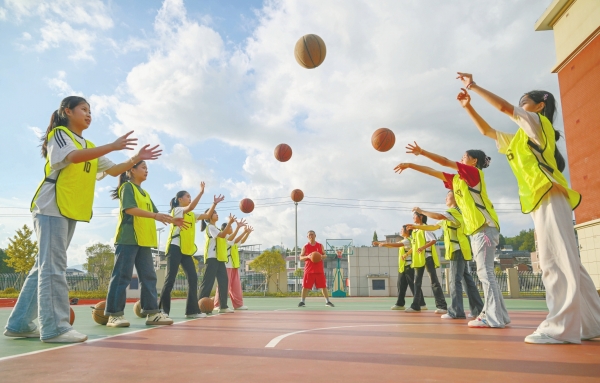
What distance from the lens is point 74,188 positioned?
4648mm

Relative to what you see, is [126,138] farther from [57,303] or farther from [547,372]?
[547,372]

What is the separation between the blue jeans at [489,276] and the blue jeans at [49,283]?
465 centimetres

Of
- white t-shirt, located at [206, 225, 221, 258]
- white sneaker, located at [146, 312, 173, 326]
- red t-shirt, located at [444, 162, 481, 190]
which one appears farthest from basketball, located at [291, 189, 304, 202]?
red t-shirt, located at [444, 162, 481, 190]

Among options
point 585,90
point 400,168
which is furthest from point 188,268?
point 585,90

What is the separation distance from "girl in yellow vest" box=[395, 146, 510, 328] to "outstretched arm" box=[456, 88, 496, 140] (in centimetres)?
96

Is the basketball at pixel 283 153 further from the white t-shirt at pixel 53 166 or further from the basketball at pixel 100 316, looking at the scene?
the white t-shirt at pixel 53 166

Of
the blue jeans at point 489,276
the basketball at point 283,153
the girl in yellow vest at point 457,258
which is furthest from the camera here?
the basketball at point 283,153

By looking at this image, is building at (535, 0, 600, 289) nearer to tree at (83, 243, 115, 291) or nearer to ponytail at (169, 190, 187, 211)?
ponytail at (169, 190, 187, 211)

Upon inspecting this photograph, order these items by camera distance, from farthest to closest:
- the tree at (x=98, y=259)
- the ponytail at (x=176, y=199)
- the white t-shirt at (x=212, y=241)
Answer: the tree at (x=98, y=259) → the white t-shirt at (x=212, y=241) → the ponytail at (x=176, y=199)

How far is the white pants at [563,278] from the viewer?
12.7 ft

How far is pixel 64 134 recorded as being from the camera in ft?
15.1

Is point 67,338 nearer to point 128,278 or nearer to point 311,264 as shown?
point 128,278

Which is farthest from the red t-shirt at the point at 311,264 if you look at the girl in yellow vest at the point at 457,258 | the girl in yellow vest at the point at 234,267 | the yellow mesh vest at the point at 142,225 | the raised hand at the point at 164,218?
the raised hand at the point at 164,218

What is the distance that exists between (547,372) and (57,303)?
13.3 ft
